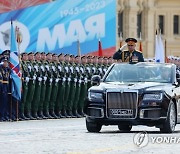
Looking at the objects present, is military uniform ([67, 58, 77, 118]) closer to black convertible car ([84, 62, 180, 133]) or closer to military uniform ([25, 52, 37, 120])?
military uniform ([25, 52, 37, 120])

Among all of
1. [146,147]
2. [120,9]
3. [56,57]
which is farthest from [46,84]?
[120,9]

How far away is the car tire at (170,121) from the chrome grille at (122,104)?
583 millimetres

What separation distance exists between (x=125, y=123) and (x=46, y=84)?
26.2 ft

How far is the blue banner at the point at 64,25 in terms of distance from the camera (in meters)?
37.5

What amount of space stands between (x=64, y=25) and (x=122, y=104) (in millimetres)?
19733

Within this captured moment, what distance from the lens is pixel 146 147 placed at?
54.6 ft

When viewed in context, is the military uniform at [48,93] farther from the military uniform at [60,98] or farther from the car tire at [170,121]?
the car tire at [170,121]

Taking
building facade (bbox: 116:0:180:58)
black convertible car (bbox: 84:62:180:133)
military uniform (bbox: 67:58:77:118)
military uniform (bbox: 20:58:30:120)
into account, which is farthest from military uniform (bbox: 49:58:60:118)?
building facade (bbox: 116:0:180:58)

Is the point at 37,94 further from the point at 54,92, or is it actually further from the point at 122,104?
the point at 122,104

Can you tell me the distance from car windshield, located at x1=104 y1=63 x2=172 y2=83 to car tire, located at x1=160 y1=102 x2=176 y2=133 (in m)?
0.69
